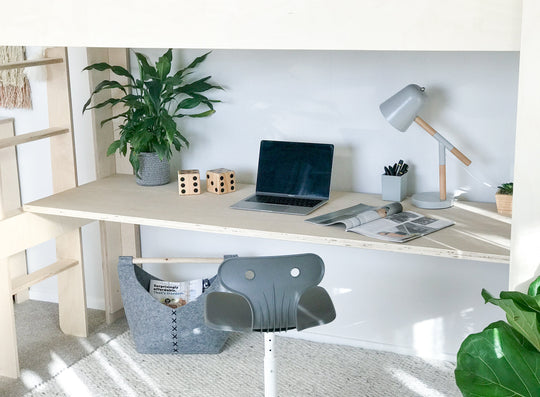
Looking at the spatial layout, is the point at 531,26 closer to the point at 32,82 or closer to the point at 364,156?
the point at 364,156

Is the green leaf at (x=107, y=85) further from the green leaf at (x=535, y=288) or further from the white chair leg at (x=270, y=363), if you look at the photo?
the green leaf at (x=535, y=288)

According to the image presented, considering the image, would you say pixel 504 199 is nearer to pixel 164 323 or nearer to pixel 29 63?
pixel 164 323

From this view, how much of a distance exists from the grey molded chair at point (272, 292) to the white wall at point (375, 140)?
881mm

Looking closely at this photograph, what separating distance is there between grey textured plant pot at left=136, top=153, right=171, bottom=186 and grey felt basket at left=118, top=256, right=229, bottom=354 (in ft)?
1.04

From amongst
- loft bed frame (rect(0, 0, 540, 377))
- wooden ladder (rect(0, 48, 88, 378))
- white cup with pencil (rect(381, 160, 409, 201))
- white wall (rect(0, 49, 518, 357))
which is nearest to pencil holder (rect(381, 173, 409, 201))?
white cup with pencil (rect(381, 160, 409, 201))

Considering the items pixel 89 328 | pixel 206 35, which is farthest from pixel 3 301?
pixel 206 35

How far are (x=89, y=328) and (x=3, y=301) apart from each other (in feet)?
1.91

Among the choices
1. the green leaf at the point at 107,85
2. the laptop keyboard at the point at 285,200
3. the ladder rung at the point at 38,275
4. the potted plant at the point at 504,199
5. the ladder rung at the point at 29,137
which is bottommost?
the ladder rung at the point at 38,275

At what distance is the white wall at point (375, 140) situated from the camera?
2.63 m

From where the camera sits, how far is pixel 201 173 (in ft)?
10.2

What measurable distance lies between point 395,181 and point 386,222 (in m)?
0.30

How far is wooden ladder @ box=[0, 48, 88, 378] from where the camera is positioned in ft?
8.91

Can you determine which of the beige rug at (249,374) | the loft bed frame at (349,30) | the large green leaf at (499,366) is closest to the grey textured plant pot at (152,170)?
the beige rug at (249,374)

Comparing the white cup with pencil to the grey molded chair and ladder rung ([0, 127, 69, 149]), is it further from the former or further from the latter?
ladder rung ([0, 127, 69, 149])
